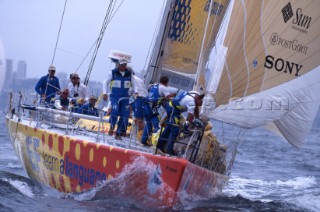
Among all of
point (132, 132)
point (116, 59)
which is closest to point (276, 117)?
point (132, 132)

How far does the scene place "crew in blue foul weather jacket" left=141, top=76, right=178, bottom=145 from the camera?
10.1 metres

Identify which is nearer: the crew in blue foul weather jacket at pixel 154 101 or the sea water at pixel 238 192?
the sea water at pixel 238 192

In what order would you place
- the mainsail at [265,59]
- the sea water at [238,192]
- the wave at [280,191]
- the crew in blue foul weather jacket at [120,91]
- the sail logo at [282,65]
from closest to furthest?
the mainsail at [265,59]
the sail logo at [282,65]
the sea water at [238,192]
the crew in blue foul weather jacket at [120,91]
the wave at [280,191]

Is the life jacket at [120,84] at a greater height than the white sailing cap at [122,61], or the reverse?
the white sailing cap at [122,61]

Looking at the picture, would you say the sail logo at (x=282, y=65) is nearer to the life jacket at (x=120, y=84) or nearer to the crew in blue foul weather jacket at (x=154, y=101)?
the crew in blue foul weather jacket at (x=154, y=101)

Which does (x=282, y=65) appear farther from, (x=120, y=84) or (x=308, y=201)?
(x=308, y=201)

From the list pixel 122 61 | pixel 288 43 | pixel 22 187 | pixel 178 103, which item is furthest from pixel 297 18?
pixel 22 187

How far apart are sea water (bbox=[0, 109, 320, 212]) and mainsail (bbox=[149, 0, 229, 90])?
2.34 m

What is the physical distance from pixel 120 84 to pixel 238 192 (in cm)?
485

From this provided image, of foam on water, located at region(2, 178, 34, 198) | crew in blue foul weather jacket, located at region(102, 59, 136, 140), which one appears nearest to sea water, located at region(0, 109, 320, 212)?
foam on water, located at region(2, 178, 34, 198)

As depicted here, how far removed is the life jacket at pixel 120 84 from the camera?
35.1 ft

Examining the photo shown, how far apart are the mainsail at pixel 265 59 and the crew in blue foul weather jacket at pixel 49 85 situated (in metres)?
4.71

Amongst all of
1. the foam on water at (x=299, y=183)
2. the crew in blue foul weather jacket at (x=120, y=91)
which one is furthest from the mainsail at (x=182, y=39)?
the foam on water at (x=299, y=183)

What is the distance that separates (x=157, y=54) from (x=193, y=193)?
396 cm
